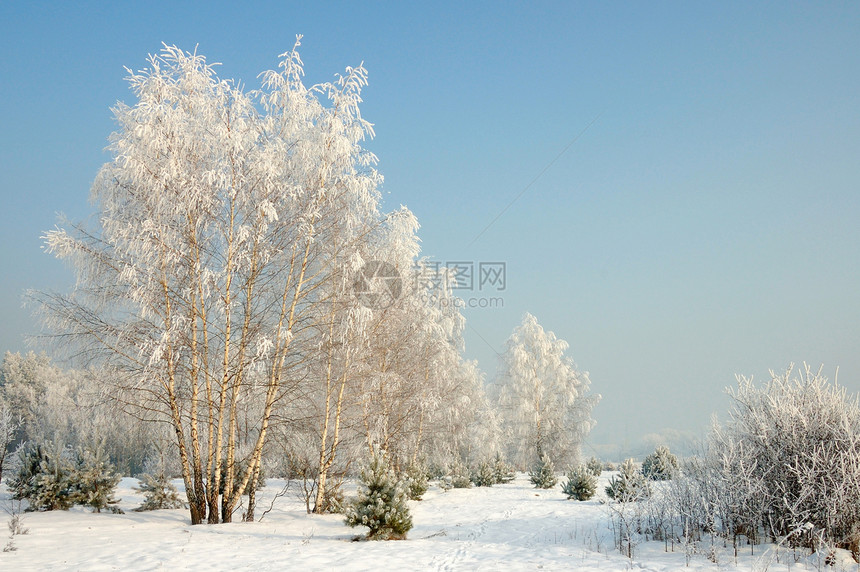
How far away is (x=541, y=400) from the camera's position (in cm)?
2909

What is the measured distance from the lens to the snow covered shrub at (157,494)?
13320mm

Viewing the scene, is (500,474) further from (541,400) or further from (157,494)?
(157,494)

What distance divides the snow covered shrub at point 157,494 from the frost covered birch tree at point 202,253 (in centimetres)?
279

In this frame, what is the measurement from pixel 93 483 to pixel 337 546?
7.87 metres

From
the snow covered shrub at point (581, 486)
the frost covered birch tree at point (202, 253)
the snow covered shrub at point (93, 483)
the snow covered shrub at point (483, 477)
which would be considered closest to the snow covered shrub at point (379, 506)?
the frost covered birch tree at point (202, 253)

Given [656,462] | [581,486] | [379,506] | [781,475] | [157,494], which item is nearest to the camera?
[781,475]

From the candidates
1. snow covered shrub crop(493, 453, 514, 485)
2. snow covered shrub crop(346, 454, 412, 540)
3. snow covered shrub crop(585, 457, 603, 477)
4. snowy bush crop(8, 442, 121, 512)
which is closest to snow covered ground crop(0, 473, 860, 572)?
snow covered shrub crop(346, 454, 412, 540)

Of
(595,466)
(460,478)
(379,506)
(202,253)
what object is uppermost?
(202,253)

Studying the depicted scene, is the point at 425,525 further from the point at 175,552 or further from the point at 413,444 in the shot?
the point at 413,444

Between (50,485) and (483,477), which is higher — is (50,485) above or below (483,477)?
above

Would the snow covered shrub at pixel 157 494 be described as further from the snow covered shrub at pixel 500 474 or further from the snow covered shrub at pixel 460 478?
the snow covered shrub at pixel 500 474

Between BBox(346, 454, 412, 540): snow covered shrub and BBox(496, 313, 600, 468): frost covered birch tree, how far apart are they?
19.6 meters

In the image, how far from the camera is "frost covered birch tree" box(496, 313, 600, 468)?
28.4 meters

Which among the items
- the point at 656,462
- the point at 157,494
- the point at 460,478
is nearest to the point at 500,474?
the point at 460,478
